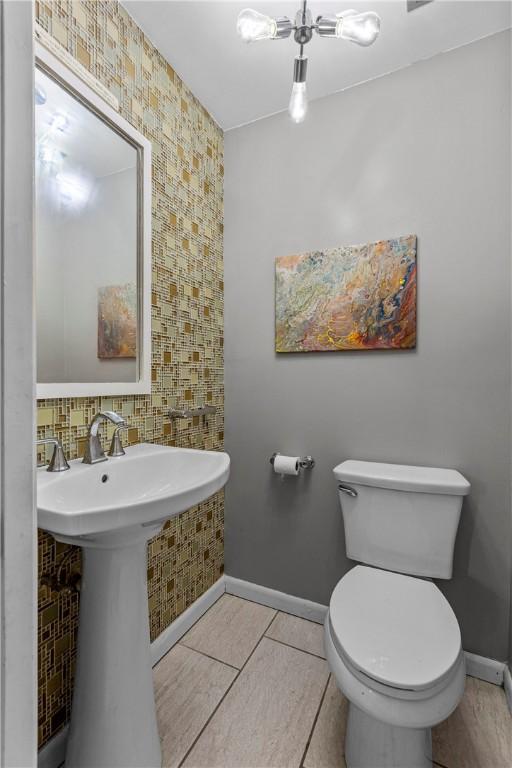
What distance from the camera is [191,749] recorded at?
1.07 m

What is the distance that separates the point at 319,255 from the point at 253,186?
532 mm

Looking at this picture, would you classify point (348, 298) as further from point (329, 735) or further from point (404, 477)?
point (329, 735)

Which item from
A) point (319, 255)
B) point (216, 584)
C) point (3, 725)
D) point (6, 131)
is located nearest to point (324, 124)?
point (319, 255)

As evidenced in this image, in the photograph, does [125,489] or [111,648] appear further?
[125,489]

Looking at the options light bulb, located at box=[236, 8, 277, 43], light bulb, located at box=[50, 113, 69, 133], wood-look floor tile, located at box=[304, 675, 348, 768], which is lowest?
wood-look floor tile, located at box=[304, 675, 348, 768]

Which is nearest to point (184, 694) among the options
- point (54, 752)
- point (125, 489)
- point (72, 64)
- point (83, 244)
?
point (54, 752)

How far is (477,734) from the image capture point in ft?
3.70

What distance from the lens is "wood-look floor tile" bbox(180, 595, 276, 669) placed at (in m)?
1.44

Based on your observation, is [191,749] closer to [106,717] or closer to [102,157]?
[106,717]

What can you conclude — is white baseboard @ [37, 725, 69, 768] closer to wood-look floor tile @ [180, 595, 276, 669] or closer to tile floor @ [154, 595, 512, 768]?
tile floor @ [154, 595, 512, 768]

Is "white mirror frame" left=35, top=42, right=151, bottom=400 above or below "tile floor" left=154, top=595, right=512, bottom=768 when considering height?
above

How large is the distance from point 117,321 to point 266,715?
144cm

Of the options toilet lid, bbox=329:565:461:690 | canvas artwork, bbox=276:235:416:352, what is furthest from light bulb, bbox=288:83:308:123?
toilet lid, bbox=329:565:461:690

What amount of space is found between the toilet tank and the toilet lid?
0.33ft
